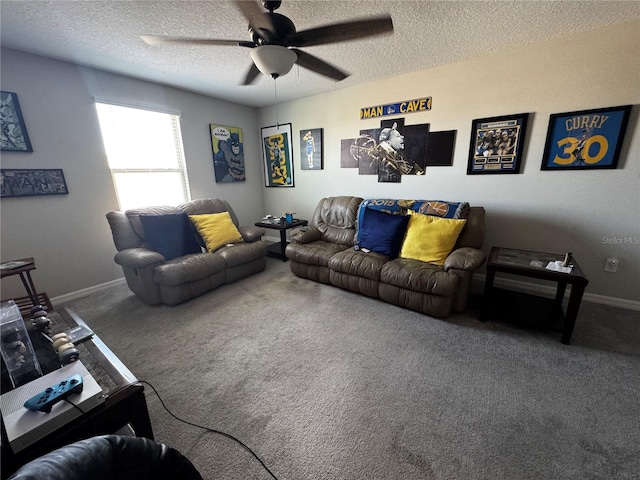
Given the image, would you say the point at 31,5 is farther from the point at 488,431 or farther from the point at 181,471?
the point at 488,431

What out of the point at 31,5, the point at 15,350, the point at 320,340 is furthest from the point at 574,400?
the point at 31,5

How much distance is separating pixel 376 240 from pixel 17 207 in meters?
3.53

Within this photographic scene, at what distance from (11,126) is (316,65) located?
283 cm

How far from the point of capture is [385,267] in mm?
2553

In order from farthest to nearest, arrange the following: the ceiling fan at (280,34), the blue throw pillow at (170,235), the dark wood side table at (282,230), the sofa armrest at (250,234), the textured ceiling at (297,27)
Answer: the dark wood side table at (282,230)
the sofa armrest at (250,234)
the blue throw pillow at (170,235)
the textured ceiling at (297,27)
the ceiling fan at (280,34)

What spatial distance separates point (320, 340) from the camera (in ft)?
6.93

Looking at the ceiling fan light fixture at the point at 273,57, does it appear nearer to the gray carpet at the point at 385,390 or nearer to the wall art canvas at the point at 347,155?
the gray carpet at the point at 385,390

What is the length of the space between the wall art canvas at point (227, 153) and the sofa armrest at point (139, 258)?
185cm

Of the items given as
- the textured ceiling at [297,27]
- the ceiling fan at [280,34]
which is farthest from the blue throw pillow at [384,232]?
the ceiling fan at [280,34]

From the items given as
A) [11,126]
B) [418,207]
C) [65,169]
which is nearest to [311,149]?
[418,207]

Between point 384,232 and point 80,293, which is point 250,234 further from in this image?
point 80,293

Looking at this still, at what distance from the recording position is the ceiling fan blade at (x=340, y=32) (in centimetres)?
142

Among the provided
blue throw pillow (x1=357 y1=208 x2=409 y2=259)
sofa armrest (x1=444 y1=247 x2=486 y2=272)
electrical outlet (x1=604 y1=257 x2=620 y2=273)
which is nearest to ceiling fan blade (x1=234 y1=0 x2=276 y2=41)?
blue throw pillow (x1=357 y1=208 x2=409 y2=259)

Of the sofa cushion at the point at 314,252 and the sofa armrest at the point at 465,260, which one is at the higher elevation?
the sofa armrest at the point at 465,260
